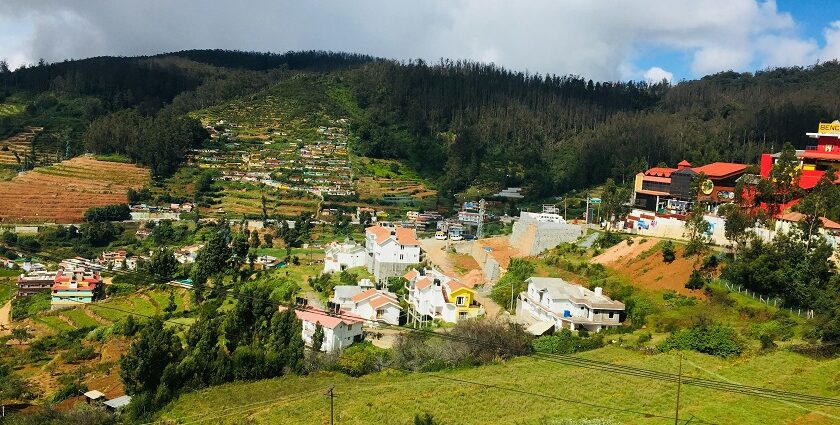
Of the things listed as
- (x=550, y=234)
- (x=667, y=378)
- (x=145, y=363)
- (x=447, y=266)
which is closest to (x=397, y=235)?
(x=447, y=266)

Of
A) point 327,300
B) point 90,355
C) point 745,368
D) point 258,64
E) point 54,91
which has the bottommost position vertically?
point 90,355

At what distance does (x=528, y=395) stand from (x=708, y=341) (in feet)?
16.6

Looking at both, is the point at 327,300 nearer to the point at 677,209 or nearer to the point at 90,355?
the point at 90,355

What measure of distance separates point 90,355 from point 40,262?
18556mm

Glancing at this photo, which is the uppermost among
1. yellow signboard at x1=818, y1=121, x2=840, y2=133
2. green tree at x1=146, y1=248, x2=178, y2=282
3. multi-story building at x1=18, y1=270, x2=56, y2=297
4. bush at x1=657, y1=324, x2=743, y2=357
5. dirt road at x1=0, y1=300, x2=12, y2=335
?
yellow signboard at x1=818, y1=121, x2=840, y2=133

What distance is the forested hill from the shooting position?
6172 centimetres

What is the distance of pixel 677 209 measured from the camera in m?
31.3

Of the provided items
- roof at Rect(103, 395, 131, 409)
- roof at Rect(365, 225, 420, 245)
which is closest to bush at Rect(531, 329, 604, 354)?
roof at Rect(103, 395, 131, 409)

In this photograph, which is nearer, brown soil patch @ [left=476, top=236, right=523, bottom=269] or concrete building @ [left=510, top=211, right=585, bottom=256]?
concrete building @ [left=510, top=211, right=585, bottom=256]

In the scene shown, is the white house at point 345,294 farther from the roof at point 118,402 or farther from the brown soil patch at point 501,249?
the roof at point 118,402

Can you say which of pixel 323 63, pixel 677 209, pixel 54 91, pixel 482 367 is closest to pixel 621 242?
pixel 677 209

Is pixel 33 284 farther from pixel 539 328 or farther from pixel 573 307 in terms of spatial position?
pixel 573 307

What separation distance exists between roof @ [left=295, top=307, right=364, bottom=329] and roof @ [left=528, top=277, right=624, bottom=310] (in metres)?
6.09

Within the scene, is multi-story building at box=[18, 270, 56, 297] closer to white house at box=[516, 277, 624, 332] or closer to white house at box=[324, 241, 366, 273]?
white house at box=[324, 241, 366, 273]
